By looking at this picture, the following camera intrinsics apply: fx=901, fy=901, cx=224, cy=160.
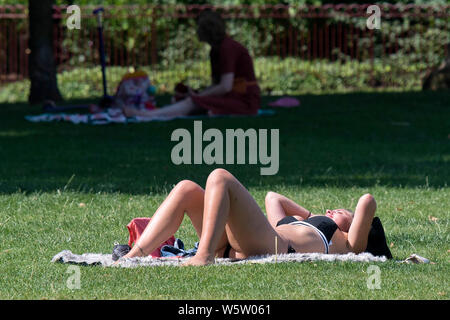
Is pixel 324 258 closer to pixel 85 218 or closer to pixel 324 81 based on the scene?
pixel 85 218

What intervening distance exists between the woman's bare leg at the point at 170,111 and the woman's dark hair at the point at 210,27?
114cm

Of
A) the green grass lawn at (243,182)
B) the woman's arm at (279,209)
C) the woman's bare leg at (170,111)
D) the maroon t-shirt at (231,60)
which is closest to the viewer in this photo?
the green grass lawn at (243,182)

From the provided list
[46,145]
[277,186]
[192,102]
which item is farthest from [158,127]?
[277,186]

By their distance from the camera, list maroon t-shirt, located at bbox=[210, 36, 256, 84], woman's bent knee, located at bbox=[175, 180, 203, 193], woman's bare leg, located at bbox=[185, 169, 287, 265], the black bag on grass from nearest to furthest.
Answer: woman's bare leg, located at bbox=[185, 169, 287, 265] → woman's bent knee, located at bbox=[175, 180, 203, 193] → the black bag on grass → maroon t-shirt, located at bbox=[210, 36, 256, 84]

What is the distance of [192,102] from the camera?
1398 cm

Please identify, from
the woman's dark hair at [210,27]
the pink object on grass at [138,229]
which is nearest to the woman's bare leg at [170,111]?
the woman's dark hair at [210,27]

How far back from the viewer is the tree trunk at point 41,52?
16109 millimetres

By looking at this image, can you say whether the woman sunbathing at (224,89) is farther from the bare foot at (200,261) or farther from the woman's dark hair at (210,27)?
the bare foot at (200,261)

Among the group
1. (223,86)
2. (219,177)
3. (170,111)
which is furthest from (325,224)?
(170,111)

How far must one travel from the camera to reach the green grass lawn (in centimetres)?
475

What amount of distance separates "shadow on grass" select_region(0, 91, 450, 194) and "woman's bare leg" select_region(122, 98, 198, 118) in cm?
41

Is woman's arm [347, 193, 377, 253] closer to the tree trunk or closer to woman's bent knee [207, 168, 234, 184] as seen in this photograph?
woman's bent knee [207, 168, 234, 184]

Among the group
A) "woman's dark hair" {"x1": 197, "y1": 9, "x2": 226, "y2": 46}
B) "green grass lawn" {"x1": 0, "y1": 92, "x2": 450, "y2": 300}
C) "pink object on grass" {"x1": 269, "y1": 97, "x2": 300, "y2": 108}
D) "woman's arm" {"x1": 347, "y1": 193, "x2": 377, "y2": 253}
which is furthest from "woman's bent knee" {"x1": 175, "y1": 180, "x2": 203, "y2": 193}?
"pink object on grass" {"x1": 269, "y1": 97, "x2": 300, "y2": 108}
